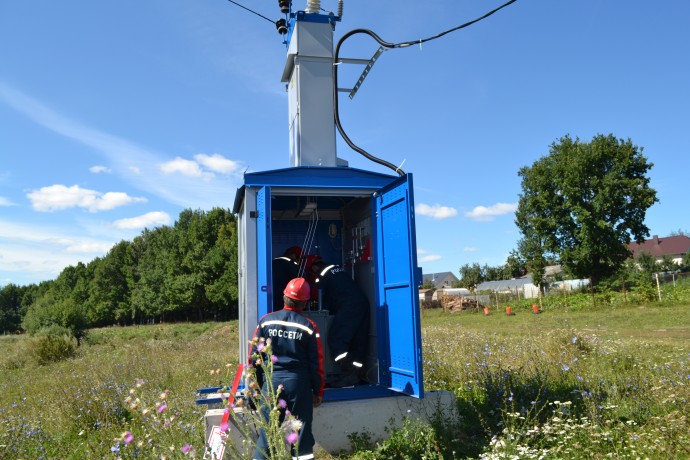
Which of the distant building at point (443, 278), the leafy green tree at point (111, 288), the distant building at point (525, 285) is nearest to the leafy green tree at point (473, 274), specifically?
the distant building at point (525, 285)

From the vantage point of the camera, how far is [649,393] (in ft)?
20.0

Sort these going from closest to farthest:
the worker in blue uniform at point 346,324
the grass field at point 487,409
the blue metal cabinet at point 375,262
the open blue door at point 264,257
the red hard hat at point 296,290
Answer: the grass field at point 487,409 < the red hard hat at point 296,290 < the blue metal cabinet at point 375,262 < the open blue door at point 264,257 < the worker in blue uniform at point 346,324

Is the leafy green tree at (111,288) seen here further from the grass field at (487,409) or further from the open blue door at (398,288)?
the open blue door at (398,288)

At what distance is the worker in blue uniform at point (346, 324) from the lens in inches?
272

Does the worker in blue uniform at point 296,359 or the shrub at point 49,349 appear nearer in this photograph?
the worker in blue uniform at point 296,359

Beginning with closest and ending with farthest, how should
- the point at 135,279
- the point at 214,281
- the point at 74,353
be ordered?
the point at 74,353 → the point at 214,281 → the point at 135,279

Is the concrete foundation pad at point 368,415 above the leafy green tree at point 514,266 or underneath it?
underneath

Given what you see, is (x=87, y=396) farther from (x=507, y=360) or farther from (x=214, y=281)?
(x=214, y=281)

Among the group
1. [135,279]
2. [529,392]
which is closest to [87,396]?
[529,392]

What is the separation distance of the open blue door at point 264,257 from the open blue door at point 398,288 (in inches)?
54.4

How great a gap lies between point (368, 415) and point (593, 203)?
4102cm

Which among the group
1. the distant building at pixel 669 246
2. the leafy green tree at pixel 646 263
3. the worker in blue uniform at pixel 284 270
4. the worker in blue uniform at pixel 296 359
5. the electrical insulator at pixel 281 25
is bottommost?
the worker in blue uniform at pixel 296 359

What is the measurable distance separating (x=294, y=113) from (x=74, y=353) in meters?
14.8

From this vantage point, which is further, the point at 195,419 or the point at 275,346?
the point at 195,419
